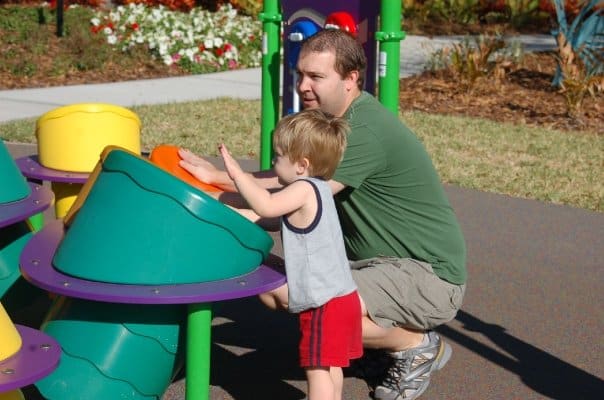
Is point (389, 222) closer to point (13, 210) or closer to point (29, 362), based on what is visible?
point (13, 210)


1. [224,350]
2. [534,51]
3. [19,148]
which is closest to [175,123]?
[19,148]

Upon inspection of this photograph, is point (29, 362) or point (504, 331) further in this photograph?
point (504, 331)

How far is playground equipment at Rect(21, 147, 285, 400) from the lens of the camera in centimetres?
309

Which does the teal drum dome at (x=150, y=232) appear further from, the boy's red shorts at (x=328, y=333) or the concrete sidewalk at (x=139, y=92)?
the concrete sidewalk at (x=139, y=92)

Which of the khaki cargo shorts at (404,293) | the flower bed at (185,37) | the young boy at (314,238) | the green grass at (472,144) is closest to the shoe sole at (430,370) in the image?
the khaki cargo shorts at (404,293)

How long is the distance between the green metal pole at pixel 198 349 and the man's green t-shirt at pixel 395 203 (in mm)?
792

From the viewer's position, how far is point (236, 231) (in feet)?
10.4

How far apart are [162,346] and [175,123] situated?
6187 millimetres

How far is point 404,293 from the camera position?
3768 mm

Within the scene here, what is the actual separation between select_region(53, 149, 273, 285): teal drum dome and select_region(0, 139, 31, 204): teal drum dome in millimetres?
868

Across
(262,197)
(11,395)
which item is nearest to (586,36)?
(262,197)

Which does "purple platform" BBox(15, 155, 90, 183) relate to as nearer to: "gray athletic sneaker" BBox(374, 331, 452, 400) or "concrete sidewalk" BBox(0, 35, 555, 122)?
"gray athletic sneaker" BBox(374, 331, 452, 400)

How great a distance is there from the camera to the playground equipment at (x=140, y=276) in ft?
10.1

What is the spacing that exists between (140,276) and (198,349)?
0.31 m
